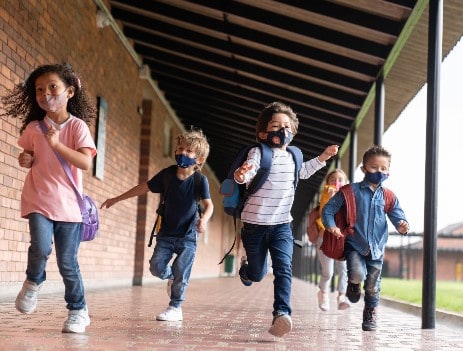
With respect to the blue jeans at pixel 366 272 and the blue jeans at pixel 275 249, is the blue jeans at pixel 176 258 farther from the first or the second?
the blue jeans at pixel 366 272

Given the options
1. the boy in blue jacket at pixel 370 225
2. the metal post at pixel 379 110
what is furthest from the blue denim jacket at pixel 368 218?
the metal post at pixel 379 110

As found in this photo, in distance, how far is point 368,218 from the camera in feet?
15.4

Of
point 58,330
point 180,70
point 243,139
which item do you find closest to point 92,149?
point 58,330

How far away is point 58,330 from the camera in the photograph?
3775mm

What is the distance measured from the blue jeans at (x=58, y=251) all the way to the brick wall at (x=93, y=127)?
127 centimetres

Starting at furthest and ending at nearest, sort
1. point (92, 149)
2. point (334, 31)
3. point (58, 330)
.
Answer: point (334, 31), point (58, 330), point (92, 149)

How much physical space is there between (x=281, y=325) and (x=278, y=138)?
3.37 feet

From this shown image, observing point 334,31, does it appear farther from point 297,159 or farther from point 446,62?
point 297,159

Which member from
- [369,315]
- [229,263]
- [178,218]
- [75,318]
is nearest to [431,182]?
[369,315]

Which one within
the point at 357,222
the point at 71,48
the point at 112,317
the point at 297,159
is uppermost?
the point at 71,48

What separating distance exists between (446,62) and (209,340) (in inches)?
191

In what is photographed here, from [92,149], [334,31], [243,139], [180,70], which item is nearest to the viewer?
[92,149]

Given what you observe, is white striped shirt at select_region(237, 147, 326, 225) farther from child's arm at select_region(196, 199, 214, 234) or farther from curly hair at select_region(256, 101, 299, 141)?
child's arm at select_region(196, 199, 214, 234)

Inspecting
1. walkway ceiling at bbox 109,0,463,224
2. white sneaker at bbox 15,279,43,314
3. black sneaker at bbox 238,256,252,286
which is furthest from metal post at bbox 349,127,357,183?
white sneaker at bbox 15,279,43,314
